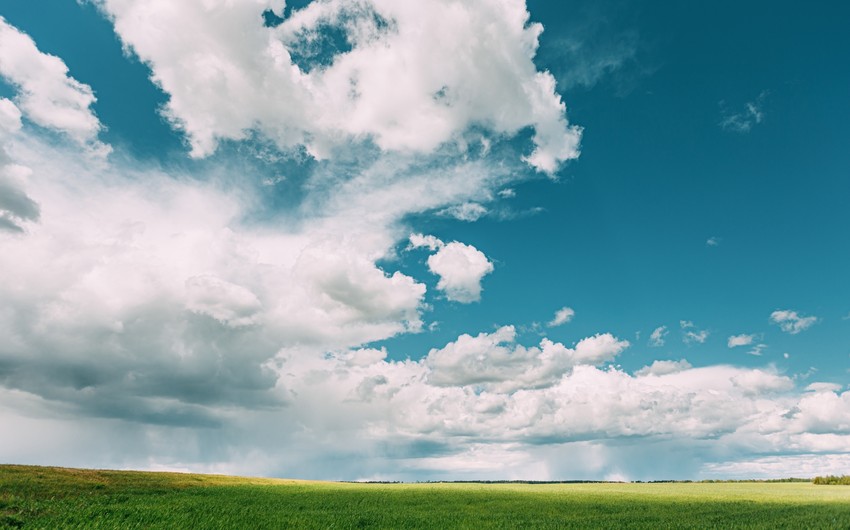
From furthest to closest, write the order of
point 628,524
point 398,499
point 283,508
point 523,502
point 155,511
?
point 398,499 < point 523,502 < point 283,508 < point 155,511 < point 628,524

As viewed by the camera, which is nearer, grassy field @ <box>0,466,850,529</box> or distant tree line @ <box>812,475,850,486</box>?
grassy field @ <box>0,466,850,529</box>

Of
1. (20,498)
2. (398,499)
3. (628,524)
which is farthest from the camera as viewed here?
(398,499)

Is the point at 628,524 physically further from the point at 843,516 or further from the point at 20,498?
the point at 20,498

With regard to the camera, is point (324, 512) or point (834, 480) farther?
point (834, 480)

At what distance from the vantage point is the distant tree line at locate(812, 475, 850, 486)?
120 meters

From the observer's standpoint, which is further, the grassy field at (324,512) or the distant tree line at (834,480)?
the distant tree line at (834,480)

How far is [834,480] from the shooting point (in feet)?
406

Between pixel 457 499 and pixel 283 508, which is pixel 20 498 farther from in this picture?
pixel 457 499

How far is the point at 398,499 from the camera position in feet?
158

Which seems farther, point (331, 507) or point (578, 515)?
point (331, 507)

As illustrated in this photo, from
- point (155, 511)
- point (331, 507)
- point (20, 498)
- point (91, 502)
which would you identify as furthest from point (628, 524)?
point (20, 498)

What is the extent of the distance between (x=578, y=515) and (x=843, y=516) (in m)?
16.6

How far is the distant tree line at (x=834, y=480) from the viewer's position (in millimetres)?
119562

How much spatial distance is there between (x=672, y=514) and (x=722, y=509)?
7.92 meters
